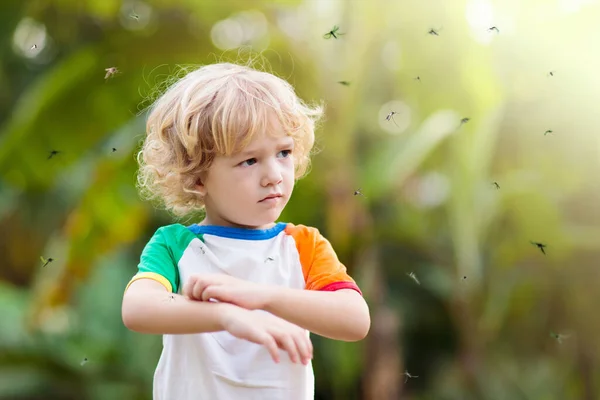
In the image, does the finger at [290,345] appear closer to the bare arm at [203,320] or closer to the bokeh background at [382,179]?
the bare arm at [203,320]

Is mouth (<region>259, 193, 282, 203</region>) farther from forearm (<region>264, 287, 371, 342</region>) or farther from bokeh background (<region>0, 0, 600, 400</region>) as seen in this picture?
bokeh background (<region>0, 0, 600, 400</region>)

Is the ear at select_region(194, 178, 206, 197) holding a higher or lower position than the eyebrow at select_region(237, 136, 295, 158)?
lower

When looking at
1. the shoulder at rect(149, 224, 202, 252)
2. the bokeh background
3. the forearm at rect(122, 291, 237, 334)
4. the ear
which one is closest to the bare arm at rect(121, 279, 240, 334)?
the forearm at rect(122, 291, 237, 334)

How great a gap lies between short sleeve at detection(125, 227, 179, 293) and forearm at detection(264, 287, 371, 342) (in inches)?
8.3

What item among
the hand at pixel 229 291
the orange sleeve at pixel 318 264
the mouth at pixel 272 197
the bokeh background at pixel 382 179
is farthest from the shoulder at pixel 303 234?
the bokeh background at pixel 382 179

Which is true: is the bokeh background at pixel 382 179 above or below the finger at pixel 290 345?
below

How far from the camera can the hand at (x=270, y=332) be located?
1.07 meters

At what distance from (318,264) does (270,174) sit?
0.59ft

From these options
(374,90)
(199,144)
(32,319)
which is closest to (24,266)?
(32,319)

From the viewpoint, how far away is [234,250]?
130cm

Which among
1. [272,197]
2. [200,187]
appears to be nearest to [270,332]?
[272,197]

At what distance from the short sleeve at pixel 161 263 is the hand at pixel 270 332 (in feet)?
0.63

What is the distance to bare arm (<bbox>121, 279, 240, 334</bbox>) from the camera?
1139 millimetres

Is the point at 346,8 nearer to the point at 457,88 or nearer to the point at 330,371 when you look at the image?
the point at 457,88
